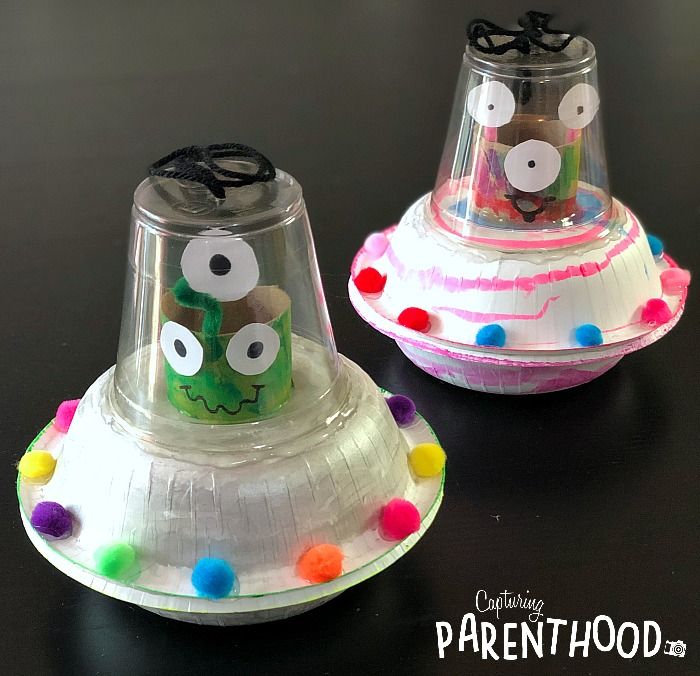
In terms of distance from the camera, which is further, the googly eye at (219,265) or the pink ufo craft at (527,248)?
Result: the pink ufo craft at (527,248)

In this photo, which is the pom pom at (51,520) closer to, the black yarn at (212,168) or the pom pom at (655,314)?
the black yarn at (212,168)

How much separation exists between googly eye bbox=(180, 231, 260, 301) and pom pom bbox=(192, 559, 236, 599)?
200 millimetres

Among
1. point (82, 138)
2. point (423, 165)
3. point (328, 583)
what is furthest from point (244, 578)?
point (82, 138)

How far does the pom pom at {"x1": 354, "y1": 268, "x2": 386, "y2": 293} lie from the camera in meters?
1.19

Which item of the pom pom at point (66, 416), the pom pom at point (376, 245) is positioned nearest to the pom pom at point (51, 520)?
the pom pom at point (66, 416)

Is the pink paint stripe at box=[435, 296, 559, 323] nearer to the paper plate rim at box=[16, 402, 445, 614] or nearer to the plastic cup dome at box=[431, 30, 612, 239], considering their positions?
A: the plastic cup dome at box=[431, 30, 612, 239]

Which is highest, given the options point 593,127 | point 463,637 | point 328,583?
point 593,127

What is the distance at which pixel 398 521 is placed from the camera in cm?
81

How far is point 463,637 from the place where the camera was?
880 mm

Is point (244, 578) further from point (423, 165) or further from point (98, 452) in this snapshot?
point (423, 165)

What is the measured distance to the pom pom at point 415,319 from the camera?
3.69ft

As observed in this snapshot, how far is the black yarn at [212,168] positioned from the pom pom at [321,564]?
282mm

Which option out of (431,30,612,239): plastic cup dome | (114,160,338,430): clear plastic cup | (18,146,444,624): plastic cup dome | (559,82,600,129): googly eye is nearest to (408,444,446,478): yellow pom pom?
(18,146,444,624): plastic cup dome

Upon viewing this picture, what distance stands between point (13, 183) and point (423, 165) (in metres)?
0.68
